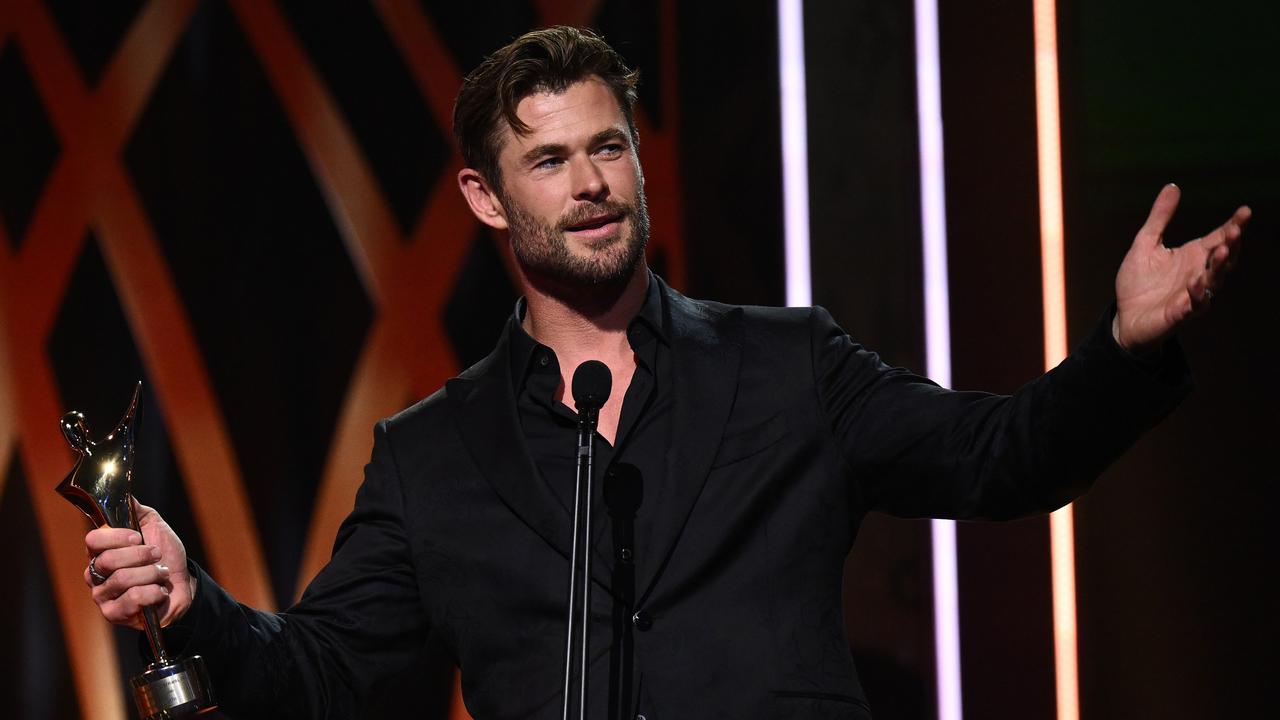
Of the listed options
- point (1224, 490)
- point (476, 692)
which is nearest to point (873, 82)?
point (1224, 490)

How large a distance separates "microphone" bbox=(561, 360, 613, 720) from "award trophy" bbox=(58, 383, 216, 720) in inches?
19.4

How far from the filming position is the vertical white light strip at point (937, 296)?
2.71m

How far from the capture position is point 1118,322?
1474mm

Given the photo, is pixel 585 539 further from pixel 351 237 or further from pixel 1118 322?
pixel 351 237

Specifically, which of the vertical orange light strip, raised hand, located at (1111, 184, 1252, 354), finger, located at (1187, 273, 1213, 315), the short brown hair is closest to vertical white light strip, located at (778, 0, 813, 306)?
the vertical orange light strip

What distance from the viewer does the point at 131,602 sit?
1489 millimetres

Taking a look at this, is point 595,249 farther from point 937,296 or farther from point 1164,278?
point 937,296

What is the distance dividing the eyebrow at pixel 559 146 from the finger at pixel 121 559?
88 centimetres

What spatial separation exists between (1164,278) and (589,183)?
881 millimetres

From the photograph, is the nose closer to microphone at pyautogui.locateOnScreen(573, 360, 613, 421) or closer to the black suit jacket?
the black suit jacket

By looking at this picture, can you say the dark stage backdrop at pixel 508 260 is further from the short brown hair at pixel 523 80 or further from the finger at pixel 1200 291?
the finger at pixel 1200 291

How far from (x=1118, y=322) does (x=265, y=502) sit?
2140mm

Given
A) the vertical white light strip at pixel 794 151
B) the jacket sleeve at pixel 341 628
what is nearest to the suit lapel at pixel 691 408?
the jacket sleeve at pixel 341 628

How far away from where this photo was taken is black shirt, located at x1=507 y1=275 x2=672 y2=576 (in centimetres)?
178
